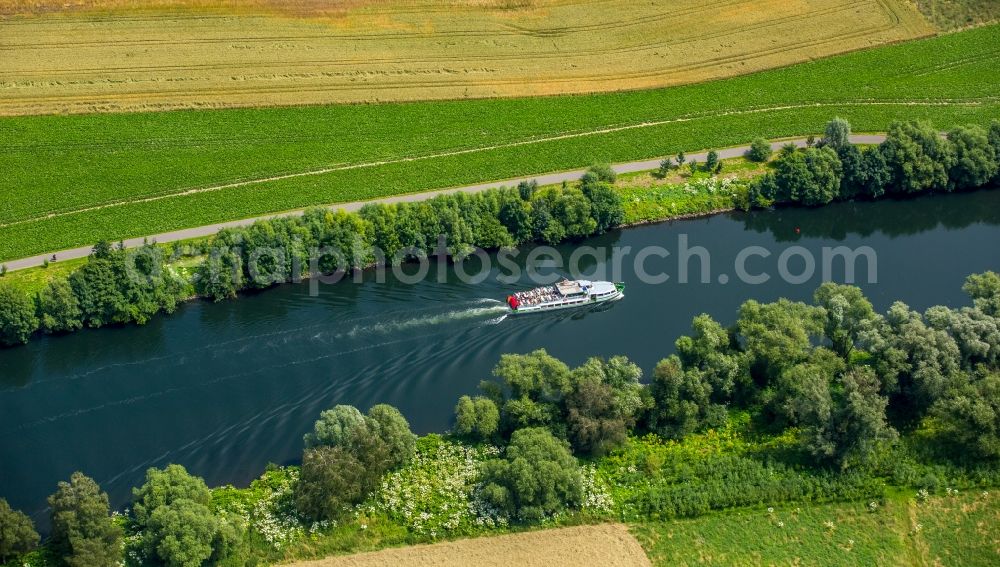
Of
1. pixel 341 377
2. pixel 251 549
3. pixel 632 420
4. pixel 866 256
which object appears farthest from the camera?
pixel 866 256

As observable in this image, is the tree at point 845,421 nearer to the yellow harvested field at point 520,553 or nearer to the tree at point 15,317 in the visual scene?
the yellow harvested field at point 520,553

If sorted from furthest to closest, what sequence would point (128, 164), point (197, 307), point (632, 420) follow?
1. point (128, 164)
2. point (197, 307)
3. point (632, 420)

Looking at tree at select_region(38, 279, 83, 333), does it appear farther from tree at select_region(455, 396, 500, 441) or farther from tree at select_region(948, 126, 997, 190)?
tree at select_region(948, 126, 997, 190)

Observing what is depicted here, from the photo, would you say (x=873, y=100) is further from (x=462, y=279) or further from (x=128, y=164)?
(x=128, y=164)

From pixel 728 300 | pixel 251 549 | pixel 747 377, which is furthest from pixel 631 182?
pixel 251 549

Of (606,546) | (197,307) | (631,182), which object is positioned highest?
(631,182)

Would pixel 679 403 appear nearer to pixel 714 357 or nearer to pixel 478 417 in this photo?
pixel 714 357

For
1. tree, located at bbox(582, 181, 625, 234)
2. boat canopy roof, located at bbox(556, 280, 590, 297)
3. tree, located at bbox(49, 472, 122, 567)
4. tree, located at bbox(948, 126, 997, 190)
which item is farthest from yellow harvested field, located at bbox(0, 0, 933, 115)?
tree, located at bbox(49, 472, 122, 567)
